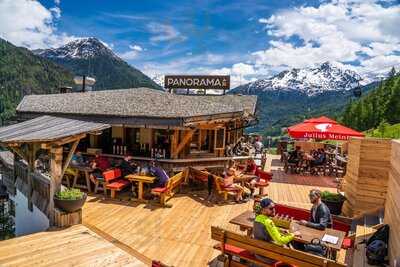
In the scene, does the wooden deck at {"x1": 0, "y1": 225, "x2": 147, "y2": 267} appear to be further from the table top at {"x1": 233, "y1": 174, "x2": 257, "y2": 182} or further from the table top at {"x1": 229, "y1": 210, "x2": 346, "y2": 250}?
the table top at {"x1": 233, "y1": 174, "x2": 257, "y2": 182}

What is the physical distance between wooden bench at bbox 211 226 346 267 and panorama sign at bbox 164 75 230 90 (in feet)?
66.7

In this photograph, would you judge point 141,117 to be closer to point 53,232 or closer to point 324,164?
point 53,232

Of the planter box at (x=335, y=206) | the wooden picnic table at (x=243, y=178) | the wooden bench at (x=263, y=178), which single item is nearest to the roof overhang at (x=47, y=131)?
the wooden picnic table at (x=243, y=178)

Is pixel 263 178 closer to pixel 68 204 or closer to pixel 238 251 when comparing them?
pixel 238 251

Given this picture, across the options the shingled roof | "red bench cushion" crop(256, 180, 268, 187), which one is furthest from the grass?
the shingled roof

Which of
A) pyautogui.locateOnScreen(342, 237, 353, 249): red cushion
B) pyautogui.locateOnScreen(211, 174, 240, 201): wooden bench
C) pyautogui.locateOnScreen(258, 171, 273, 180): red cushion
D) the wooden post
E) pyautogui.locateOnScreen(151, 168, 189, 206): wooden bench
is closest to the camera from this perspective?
pyautogui.locateOnScreen(342, 237, 353, 249): red cushion

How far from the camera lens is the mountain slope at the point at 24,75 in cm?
16176

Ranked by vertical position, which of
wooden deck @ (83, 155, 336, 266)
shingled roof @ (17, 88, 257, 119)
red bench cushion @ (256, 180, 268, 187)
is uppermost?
shingled roof @ (17, 88, 257, 119)

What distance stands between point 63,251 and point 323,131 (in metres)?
12.1

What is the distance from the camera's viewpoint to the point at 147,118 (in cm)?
1407

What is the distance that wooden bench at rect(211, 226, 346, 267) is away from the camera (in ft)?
17.7

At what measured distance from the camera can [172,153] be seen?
1422 centimetres

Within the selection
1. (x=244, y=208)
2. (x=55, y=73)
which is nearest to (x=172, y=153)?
(x=244, y=208)

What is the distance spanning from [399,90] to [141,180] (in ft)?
191
